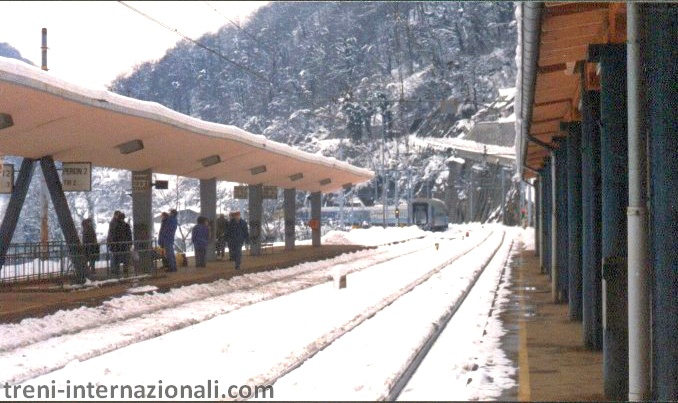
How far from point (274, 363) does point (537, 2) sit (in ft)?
17.0

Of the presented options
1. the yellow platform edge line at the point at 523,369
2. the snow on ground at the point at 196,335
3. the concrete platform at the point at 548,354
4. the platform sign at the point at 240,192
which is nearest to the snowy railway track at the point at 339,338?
the snow on ground at the point at 196,335

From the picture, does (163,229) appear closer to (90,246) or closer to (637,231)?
(90,246)

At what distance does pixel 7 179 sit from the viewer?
23.7m

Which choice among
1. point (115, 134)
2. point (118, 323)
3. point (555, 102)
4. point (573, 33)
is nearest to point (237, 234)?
point (115, 134)

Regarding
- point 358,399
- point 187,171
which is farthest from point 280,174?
point 358,399

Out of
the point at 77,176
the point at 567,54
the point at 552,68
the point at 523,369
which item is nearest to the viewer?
the point at 523,369

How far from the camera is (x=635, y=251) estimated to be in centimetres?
880

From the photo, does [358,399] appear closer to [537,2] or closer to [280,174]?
[537,2]

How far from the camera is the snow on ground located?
37.3ft

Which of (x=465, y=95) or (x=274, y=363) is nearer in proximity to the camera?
(x=274, y=363)

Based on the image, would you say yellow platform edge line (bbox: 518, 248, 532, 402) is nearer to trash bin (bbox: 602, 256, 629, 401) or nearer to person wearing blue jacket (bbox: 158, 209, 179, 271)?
trash bin (bbox: 602, 256, 629, 401)

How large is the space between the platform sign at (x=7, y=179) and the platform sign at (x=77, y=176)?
1.22m

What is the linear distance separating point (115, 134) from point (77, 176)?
1.82 metres

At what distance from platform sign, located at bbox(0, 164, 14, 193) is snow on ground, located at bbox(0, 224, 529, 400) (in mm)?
4283
